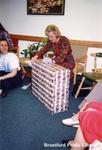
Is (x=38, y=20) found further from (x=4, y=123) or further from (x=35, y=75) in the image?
(x=4, y=123)

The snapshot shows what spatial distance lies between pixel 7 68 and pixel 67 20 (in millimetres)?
1546

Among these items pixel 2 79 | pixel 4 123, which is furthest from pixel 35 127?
pixel 2 79

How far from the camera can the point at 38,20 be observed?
444 centimetres

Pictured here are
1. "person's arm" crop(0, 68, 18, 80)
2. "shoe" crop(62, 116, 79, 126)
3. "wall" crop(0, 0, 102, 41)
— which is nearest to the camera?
"shoe" crop(62, 116, 79, 126)

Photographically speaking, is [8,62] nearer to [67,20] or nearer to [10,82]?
[10,82]

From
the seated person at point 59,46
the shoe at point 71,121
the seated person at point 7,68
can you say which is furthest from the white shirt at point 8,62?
the shoe at point 71,121

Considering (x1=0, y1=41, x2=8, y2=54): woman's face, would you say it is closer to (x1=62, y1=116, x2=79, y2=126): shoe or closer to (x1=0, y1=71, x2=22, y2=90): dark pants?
(x1=0, y1=71, x2=22, y2=90): dark pants

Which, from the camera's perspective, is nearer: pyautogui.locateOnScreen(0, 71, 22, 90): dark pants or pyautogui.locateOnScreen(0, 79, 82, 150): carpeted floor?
pyautogui.locateOnScreen(0, 79, 82, 150): carpeted floor

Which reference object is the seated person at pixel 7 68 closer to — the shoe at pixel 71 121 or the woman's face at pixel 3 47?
the woman's face at pixel 3 47

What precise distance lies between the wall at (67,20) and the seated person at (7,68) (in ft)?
4.48

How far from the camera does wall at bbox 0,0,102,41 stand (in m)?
3.91

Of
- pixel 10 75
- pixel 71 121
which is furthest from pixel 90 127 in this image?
pixel 10 75

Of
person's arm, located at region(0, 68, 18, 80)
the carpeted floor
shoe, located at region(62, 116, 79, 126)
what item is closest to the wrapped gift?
the carpeted floor

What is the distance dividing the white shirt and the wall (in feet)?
4.48
